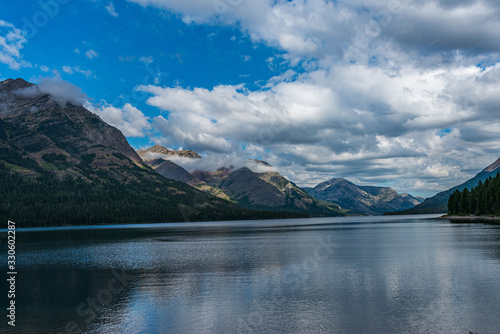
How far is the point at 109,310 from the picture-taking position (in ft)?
145

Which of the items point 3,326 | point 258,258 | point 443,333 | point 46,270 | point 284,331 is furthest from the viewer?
point 258,258

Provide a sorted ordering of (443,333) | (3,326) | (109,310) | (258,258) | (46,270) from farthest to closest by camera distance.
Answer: (258,258)
(46,270)
(109,310)
(3,326)
(443,333)

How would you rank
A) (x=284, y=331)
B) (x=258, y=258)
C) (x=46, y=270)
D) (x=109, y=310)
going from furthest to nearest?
(x=258, y=258), (x=46, y=270), (x=109, y=310), (x=284, y=331)

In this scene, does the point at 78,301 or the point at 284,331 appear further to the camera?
the point at 78,301

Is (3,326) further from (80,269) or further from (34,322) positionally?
(80,269)

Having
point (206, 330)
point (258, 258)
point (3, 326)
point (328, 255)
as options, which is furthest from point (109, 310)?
point (328, 255)

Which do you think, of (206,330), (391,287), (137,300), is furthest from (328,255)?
(206,330)

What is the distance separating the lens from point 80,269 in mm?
77250

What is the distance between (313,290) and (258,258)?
127ft

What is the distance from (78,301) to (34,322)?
361 inches

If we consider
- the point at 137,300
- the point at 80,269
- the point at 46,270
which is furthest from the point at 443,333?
the point at 46,270

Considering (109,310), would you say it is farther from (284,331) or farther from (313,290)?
(313,290)

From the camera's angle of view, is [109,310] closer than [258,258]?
Yes

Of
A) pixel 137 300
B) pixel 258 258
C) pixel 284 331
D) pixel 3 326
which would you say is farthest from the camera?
pixel 258 258
